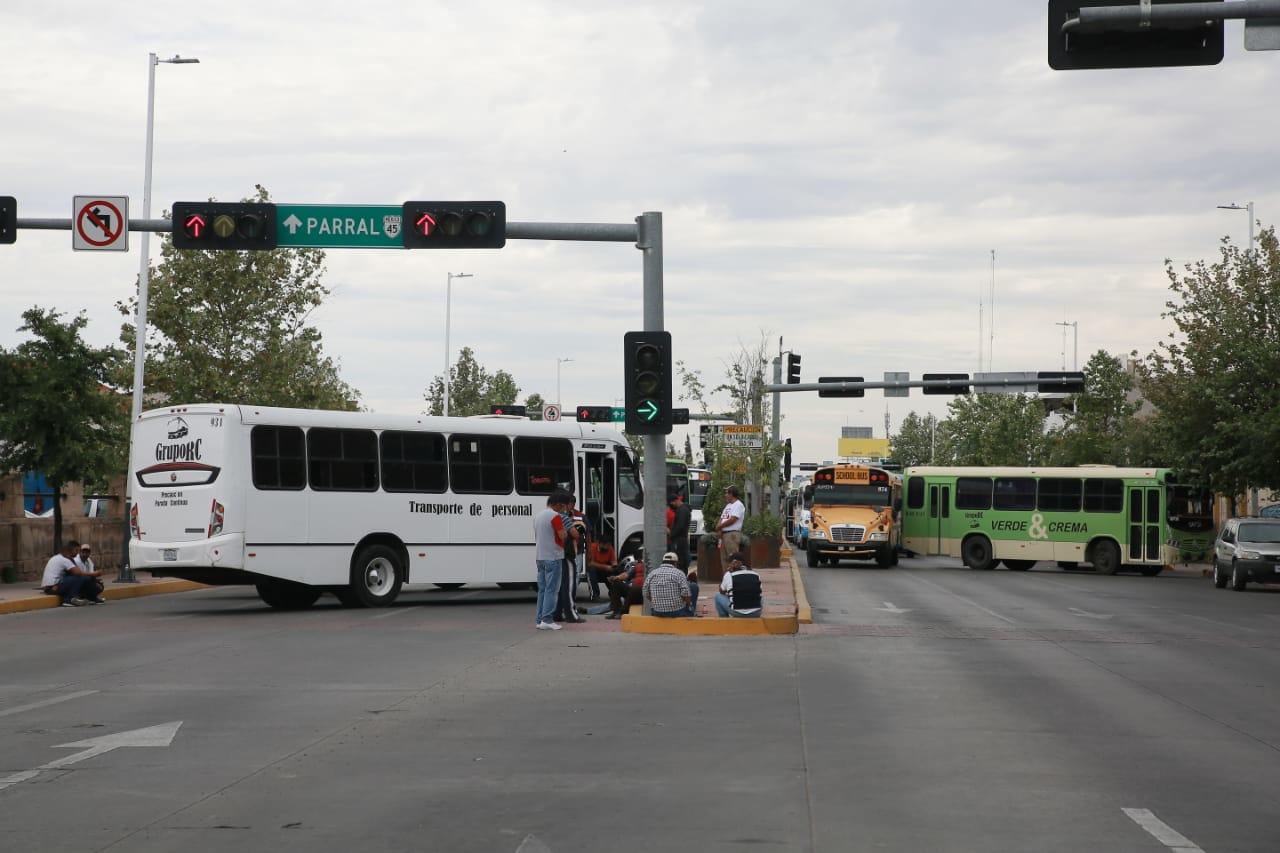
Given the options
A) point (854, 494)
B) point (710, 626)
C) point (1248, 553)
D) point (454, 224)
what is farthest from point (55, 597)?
point (1248, 553)

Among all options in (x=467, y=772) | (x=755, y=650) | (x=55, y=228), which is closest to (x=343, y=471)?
(x=55, y=228)

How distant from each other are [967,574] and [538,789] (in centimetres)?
3432

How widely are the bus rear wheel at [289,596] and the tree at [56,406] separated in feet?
21.0

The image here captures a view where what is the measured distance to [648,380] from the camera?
20641 millimetres

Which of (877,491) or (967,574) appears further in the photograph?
(877,491)

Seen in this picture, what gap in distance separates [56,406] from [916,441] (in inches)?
5215

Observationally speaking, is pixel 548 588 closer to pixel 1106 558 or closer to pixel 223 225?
pixel 223 225

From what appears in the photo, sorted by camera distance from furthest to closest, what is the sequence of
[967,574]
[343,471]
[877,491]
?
[877,491] → [967,574] → [343,471]

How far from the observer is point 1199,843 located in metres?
7.61

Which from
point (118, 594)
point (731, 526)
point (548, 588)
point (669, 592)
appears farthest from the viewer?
point (731, 526)

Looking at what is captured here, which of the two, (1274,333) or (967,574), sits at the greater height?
(1274,333)

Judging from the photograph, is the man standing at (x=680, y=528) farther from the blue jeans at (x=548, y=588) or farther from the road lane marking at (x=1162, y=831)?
the road lane marking at (x=1162, y=831)

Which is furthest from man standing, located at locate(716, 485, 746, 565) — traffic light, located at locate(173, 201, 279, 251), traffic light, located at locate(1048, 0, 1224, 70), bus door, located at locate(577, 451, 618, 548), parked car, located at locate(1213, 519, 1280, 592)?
traffic light, located at locate(1048, 0, 1224, 70)

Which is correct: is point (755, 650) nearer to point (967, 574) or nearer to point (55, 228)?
point (55, 228)
